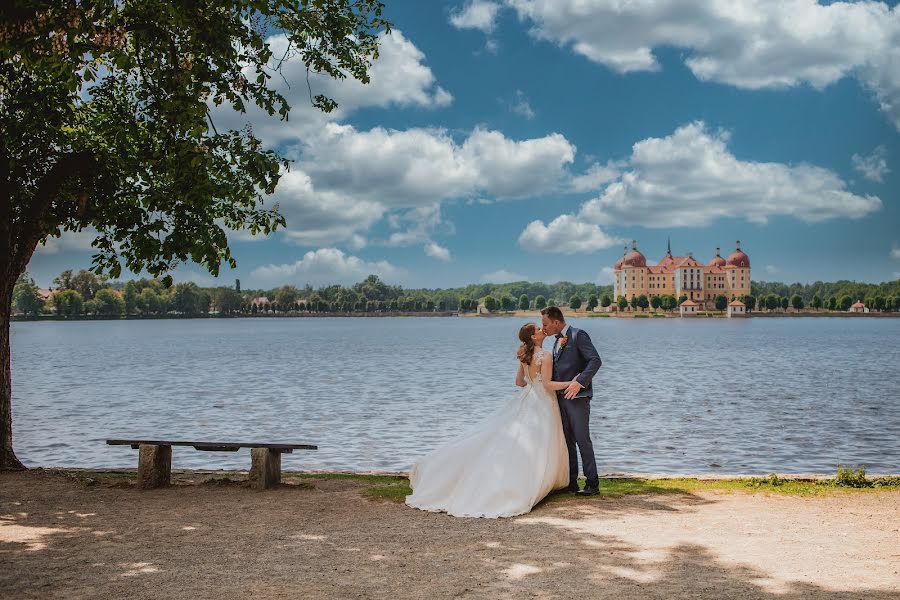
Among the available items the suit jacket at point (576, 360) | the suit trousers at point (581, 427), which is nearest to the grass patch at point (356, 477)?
the suit trousers at point (581, 427)

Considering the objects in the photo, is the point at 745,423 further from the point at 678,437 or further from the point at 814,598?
the point at 814,598

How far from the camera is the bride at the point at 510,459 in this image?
9711mm

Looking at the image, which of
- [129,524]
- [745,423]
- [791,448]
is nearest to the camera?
[129,524]

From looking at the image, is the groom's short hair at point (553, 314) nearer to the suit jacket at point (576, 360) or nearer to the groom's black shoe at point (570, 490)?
the suit jacket at point (576, 360)

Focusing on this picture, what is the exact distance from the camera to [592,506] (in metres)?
9.88

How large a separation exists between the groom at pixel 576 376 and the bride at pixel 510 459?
0.14 m

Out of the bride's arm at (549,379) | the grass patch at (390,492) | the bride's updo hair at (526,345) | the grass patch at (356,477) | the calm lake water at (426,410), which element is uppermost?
the bride's updo hair at (526,345)

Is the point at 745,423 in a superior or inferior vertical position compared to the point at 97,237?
inferior

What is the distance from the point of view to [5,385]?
12.6 m

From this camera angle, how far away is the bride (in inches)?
382

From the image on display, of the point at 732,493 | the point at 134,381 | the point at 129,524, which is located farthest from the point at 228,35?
the point at 134,381

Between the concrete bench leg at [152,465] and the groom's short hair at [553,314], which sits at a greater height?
the groom's short hair at [553,314]

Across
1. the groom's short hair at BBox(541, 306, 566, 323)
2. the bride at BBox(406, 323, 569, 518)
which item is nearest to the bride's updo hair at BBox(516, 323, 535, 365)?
the bride at BBox(406, 323, 569, 518)

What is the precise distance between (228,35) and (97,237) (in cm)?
423
